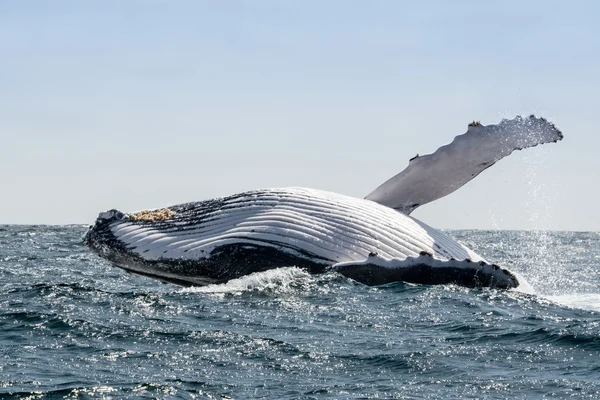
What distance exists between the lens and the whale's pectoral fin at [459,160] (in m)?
13.7

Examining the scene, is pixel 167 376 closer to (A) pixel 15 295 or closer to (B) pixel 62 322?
(B) pixel 62 322

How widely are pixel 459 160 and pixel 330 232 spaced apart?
7.83 ft

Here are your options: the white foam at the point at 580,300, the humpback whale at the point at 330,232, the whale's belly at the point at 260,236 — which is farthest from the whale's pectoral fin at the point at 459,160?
the white foam at the point at 580,300

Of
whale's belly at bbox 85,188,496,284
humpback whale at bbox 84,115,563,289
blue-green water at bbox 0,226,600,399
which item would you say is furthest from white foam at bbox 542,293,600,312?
whale's belly at bbox 85,188,496,284

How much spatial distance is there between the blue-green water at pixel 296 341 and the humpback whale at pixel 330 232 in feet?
0.84

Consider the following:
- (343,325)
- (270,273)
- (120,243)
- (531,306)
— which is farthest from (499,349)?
(120,243)

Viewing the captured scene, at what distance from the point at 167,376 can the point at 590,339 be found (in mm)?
4133

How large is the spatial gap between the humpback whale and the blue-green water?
257 millimetres

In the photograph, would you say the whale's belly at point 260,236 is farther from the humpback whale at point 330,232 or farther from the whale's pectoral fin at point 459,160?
the whale's pectoral fin at point 459,160

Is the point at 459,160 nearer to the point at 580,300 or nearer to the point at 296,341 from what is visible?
the point at 580,300

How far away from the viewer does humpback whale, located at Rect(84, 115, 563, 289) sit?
12070 millimetres

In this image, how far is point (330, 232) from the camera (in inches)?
500

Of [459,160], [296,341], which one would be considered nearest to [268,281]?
[296,341]

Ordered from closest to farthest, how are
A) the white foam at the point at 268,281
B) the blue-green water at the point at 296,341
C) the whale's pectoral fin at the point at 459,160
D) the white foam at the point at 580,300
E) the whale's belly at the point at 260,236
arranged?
1. the blue-green water at the point at 296,341
2. the white foam at the point at 268,281
3. the whale's belly at the point at 260,236
4. the white foam at the point at 580,300
5. the whale's pectoral fin at the point at 459,160
